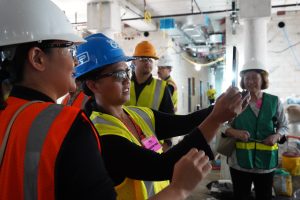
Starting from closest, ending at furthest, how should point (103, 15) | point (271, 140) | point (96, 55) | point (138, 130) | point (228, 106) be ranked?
point (228, 106) < point (96, 55) < point (138, 130) < point (271, 140) < point (103, 15)

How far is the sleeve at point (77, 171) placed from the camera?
587mm

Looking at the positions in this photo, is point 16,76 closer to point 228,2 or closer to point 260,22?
point 260,22

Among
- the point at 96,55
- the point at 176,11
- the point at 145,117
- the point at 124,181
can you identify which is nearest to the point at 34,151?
the point at 124,181

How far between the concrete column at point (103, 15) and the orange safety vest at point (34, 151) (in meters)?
5.25

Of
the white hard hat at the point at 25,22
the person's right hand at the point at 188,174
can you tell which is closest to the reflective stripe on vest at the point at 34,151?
the white hard hat at the point at 25,22

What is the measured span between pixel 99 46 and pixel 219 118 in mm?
575

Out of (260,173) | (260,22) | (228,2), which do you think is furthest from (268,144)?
(228,2)

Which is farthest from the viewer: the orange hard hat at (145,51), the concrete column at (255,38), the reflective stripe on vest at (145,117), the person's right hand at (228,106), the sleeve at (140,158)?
the concrete column at (255,38)

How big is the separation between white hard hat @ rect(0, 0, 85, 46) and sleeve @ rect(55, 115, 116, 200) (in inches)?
11.6

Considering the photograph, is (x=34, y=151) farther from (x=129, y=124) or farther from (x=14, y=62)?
(x=129, y=124)

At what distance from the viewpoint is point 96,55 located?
1191mm

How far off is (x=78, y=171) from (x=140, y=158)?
0.38 metres

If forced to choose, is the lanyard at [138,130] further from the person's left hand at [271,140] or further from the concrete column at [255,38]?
the concrete column at [255,38]

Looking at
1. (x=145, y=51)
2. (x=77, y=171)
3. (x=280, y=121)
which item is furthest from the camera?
(x=145, y=51)
